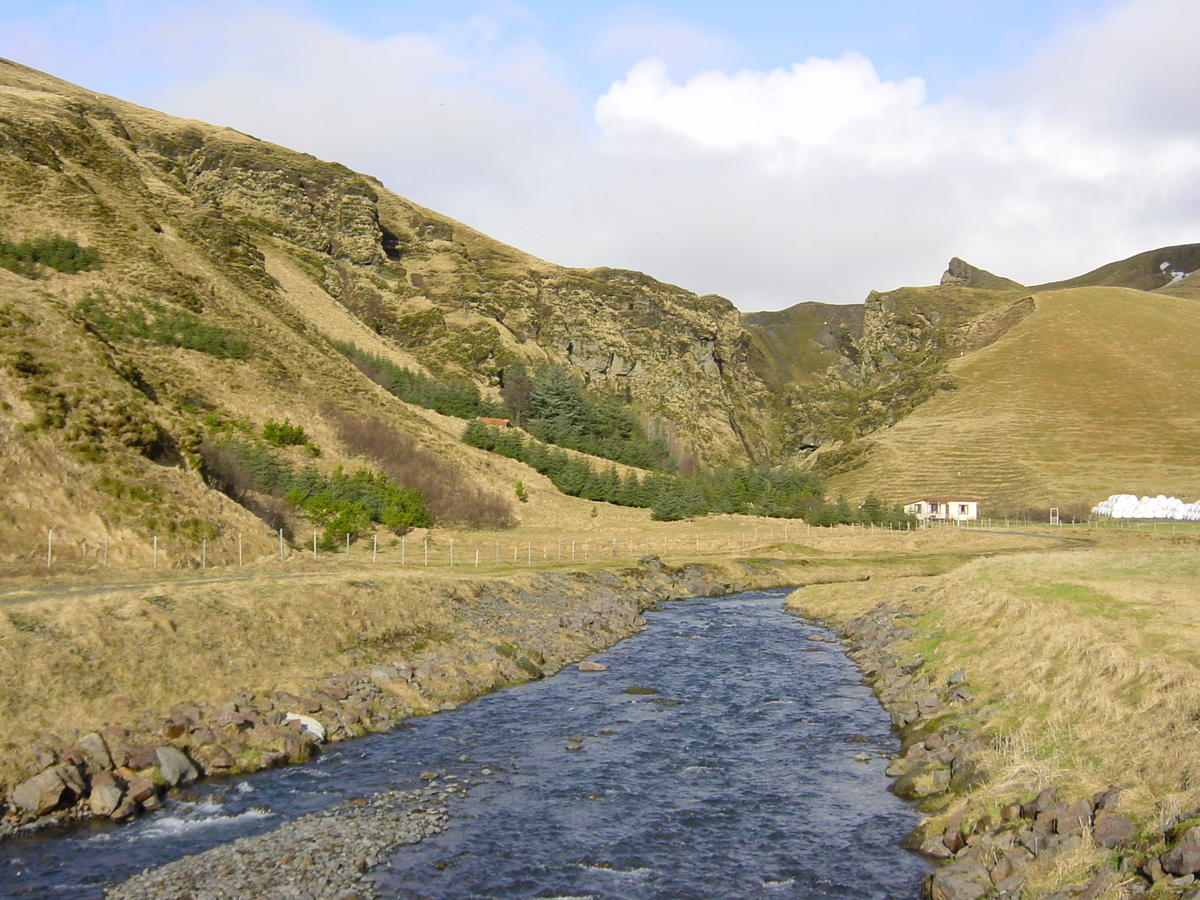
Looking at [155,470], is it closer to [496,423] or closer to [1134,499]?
[496,423]

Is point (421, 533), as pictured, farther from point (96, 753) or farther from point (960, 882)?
point (960, 882)

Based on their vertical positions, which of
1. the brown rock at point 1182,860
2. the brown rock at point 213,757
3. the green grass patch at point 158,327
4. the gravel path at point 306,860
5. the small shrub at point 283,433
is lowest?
the gravel path at point 306,860

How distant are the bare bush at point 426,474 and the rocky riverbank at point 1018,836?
55297mm

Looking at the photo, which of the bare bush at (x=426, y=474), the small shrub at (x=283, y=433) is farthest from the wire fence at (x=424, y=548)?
the small shrub at (x=283, y=433)

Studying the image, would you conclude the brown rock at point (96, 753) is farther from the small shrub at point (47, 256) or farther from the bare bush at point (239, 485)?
the small shrub at point (47, 256)

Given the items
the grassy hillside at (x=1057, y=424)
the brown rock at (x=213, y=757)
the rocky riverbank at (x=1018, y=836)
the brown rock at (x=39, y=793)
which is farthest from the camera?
the grassy hillside at (x=1057, y=424)

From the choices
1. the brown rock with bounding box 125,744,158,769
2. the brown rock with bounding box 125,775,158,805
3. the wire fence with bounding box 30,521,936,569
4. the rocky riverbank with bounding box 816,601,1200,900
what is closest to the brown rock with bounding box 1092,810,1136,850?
the rocky riverbank with bounding box 816,601,1200,900

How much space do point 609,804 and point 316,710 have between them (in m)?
9.02

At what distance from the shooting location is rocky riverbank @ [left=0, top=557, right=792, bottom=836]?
17172mm

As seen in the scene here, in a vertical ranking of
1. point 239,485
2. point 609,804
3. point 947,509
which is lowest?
point 947,509

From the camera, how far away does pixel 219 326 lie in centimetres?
8231

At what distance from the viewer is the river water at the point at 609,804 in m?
14.7

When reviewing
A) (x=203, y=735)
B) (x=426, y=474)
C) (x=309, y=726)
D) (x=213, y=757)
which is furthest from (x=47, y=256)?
(x=213, y=757)

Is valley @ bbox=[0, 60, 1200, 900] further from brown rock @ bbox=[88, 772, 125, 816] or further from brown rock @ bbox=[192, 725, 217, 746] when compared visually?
brown rock @ bbox=[192, 725, 217, 746]
